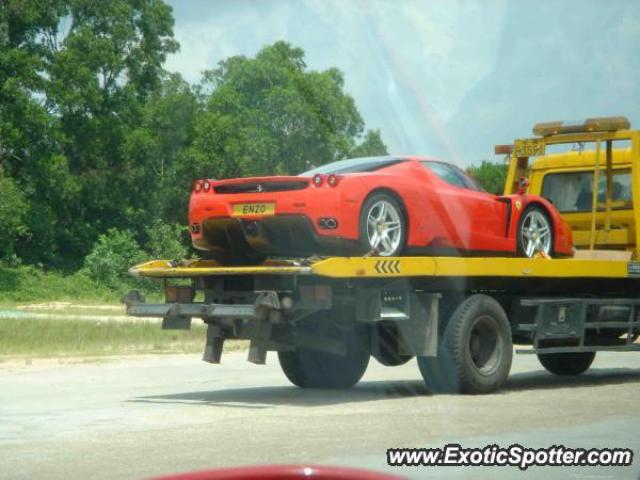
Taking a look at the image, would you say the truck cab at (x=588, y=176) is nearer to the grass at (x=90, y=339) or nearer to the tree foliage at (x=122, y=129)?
the grass at (x=90, y=339)

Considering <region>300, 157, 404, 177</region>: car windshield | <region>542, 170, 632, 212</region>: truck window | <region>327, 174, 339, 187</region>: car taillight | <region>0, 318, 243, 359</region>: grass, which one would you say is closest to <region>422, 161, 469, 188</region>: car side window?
<region>300, 157, 404, 177</region>: car windshield

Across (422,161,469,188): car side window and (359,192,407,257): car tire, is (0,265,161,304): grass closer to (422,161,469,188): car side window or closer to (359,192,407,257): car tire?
(422,161,469,188): car side window

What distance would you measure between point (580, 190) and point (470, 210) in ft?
11.3

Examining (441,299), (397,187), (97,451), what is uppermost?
(397,187)

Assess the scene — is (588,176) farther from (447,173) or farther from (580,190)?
(447,173)

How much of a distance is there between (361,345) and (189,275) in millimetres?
2178

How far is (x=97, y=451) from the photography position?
9.37 m

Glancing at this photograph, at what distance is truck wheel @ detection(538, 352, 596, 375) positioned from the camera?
1641cm

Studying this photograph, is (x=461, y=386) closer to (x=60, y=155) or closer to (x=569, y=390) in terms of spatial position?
(x=569, y=390)

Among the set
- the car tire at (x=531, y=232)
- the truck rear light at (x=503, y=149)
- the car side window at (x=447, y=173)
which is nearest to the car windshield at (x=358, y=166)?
the car side window at (x=447, y=173)

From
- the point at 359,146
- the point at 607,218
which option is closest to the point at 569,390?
the point at 607,218

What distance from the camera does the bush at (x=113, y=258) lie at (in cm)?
5138

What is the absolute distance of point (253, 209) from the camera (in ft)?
43.0

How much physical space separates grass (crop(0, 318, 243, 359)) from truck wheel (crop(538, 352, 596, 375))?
7.49m
